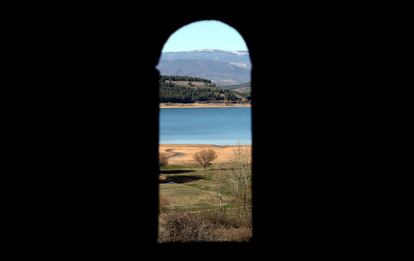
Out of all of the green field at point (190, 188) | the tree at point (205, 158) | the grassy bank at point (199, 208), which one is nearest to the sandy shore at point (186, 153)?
the tree at point (205, 158)

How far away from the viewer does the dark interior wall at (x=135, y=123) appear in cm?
500

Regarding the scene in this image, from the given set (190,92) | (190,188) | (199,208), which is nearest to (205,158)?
(190,188)

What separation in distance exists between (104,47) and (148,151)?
1.28m

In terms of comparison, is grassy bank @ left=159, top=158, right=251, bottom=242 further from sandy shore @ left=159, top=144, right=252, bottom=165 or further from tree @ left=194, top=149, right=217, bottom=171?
sandy shore @ left=159, top=144, right=252, bottom=165

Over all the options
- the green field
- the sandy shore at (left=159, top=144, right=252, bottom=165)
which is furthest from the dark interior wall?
the sandy shore at (left=159, top=144, right=252, bottom=165)

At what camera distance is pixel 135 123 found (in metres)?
5.37

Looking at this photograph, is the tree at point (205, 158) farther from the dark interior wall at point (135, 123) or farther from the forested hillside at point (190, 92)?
the forested hillside at point (190, 92)

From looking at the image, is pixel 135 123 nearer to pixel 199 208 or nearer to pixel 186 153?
pixel 199 208

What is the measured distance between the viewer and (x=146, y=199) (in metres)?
5.54

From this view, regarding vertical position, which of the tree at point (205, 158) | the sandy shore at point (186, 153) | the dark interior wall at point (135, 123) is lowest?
the sandy shore at point (186, 153)

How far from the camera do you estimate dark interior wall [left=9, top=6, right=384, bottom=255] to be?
4996mm
